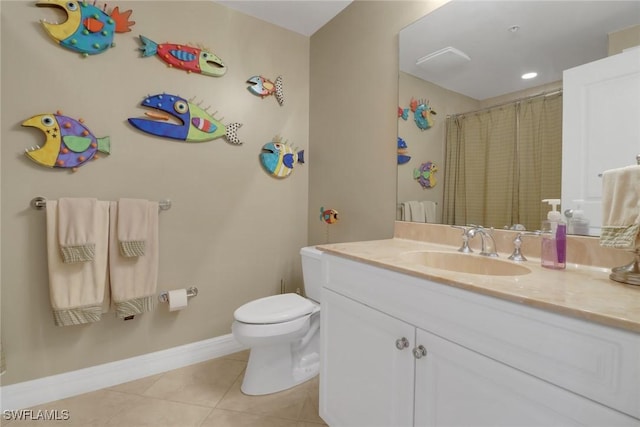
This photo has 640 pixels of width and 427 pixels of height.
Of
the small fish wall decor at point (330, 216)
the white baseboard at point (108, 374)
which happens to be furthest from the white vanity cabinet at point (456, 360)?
the white baseboard at point (108, 374)

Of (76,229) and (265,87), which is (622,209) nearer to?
(265,87)

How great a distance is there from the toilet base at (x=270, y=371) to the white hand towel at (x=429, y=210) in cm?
109

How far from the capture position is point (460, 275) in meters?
0.85

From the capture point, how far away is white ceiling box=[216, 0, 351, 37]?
77.9 inches

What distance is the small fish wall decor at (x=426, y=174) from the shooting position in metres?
1.53

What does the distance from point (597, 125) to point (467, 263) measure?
64cm

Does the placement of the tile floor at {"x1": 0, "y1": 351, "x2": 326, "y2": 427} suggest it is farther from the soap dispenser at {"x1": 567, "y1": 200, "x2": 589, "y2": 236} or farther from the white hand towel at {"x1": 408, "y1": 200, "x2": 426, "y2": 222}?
the soap dispenser at {"x1": 567, "y1": 200, "x2": 589, "y2": 236}

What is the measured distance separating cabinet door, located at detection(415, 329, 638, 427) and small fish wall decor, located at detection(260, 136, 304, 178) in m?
1.64

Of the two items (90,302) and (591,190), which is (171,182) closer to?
(90,302)

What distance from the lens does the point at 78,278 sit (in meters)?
1.54

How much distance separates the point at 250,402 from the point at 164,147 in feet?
5.15

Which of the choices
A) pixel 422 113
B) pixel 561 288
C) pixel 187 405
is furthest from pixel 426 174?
pixel 187 405

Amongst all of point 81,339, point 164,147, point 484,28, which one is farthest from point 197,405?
point 484,28


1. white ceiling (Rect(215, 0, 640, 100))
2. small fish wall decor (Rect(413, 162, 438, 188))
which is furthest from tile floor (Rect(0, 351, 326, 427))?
white ceiling (Rect(215, 0, 640, 100))
